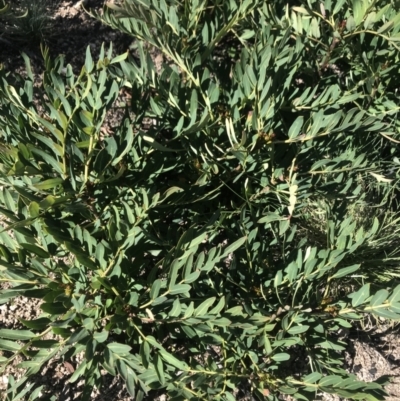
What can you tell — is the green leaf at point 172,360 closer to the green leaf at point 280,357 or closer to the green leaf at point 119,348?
the green leaf at point 119,348

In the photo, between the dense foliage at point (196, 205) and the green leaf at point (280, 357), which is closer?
the dense foliage at point (196, 205)

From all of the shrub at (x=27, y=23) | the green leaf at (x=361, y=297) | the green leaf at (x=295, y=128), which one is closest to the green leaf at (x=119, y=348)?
the green leaf at (x=361, y=297)

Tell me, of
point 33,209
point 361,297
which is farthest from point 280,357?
point 33,209

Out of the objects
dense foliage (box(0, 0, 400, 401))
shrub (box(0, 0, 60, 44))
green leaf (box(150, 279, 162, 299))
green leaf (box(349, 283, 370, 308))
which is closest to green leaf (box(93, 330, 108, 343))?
dense foliage (box(0, 0, 400, 401))

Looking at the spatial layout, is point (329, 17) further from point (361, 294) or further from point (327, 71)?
point (361, 294)

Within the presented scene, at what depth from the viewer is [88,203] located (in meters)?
1.07

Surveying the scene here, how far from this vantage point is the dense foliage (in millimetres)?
1007

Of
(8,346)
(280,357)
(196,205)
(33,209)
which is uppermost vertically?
(33,209)

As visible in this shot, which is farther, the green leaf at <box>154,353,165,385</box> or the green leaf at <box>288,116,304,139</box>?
the green leaf at <box>288,116,304,139</box>

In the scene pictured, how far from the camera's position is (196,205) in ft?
4.36

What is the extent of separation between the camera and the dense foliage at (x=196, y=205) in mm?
1007

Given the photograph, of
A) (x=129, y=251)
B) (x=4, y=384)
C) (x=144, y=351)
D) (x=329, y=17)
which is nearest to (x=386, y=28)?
(x=329, y=17)

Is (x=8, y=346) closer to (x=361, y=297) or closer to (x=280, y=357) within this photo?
(x=280, y=357)

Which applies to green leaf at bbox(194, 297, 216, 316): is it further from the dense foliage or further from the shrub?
the shrub
